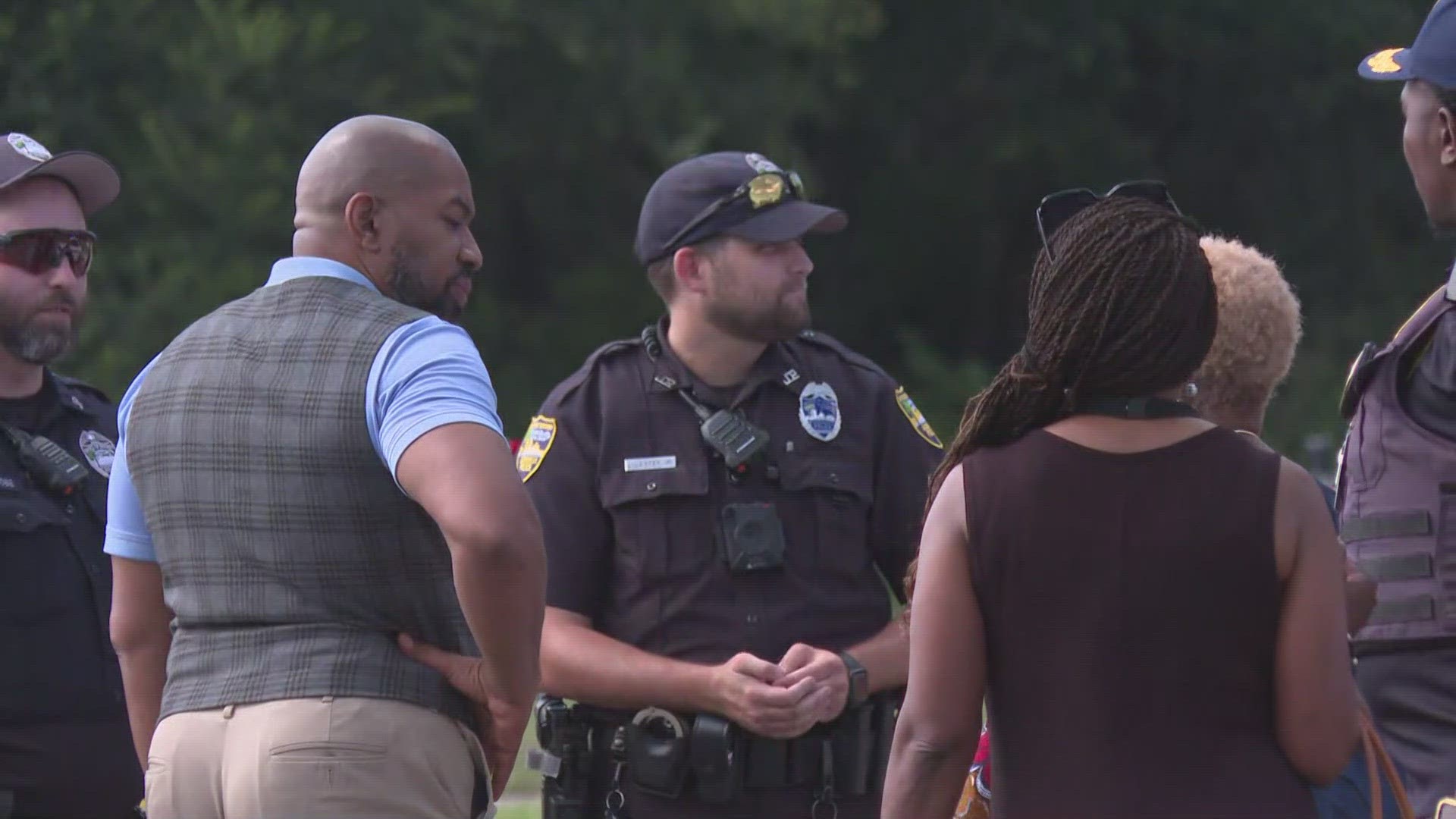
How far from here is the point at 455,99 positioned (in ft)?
48.1

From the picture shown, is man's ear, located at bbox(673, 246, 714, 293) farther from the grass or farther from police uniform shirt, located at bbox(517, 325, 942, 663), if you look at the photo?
the grass

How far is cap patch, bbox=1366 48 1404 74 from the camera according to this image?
130 inches

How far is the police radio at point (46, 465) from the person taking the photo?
385cm

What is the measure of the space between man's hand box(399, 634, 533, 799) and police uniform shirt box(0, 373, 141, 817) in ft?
3.36

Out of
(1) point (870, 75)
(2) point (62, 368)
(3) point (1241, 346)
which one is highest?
(3) point (1241, 346)

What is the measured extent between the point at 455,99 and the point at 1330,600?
1275cm

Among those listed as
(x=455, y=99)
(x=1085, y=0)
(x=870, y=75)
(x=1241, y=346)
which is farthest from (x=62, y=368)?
(x=1241, y=346)

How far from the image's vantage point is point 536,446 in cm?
406

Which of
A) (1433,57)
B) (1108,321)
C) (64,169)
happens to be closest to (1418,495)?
(1433,57)

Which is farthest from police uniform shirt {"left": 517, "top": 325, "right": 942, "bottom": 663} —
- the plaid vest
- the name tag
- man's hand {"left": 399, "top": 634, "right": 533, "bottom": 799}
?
the plaid vest

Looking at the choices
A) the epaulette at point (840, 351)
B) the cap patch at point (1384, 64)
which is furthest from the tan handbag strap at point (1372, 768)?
the epaulette at point (840, 351)

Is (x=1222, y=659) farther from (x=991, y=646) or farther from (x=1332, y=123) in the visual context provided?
(x=1332, y=123)

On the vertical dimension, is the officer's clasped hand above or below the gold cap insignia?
below

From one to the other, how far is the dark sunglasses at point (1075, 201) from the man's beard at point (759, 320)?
119 cm
